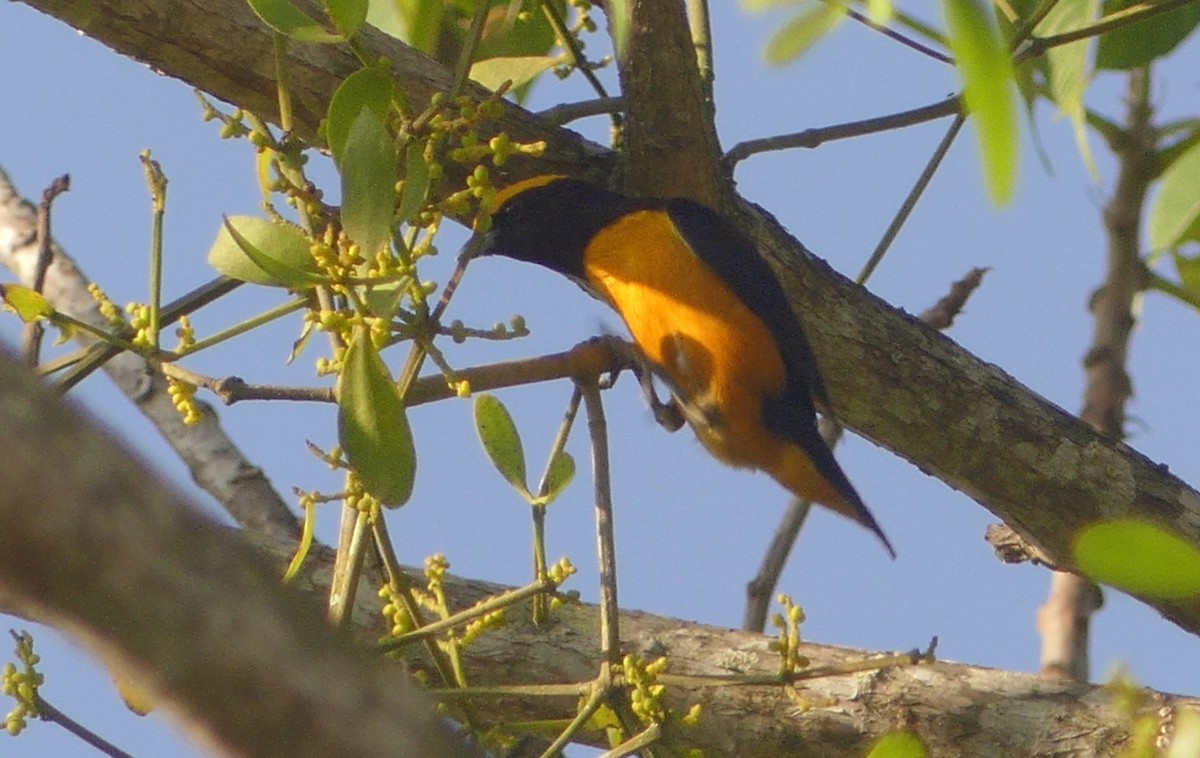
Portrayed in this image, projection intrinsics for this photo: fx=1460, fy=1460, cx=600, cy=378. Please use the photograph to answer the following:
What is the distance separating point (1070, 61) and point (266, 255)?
1.60 m

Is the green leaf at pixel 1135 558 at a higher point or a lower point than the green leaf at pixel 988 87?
lower

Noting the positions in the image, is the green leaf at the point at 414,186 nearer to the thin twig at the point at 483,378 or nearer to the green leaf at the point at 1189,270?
the thin twig at the point at 483,378

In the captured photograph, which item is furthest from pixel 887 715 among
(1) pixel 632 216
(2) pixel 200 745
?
(2) pixel 200 745

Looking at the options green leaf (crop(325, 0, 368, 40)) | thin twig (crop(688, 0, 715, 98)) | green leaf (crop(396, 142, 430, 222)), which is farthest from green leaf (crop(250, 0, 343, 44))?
thin twig (crop(688, 0, 715, 98))

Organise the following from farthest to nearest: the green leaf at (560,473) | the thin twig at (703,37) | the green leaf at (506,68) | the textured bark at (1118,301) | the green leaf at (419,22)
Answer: the textured bark at (1118,301), the thin twig at (703,37), the green leaf at (506,68), the green leaf at (419,22), the green leaf at (560,473)

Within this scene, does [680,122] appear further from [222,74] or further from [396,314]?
[396,314]

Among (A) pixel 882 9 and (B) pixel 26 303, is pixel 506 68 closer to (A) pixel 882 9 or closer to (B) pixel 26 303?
(B) pixel 26 303

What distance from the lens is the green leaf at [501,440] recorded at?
172 cm

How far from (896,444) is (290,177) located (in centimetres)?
132

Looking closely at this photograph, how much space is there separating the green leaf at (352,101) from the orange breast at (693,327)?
1030 millimetres

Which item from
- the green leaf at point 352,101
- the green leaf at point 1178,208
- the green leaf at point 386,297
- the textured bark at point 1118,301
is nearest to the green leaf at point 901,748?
the green leaf at point 386,297

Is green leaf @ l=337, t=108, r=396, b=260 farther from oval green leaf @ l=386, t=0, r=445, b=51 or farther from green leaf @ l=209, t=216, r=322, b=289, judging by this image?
oval green leaf @ l=386, t=0, r=445, b=51

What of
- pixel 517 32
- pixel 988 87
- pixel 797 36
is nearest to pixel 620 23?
pixel 797 36

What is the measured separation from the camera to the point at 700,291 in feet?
8.64
